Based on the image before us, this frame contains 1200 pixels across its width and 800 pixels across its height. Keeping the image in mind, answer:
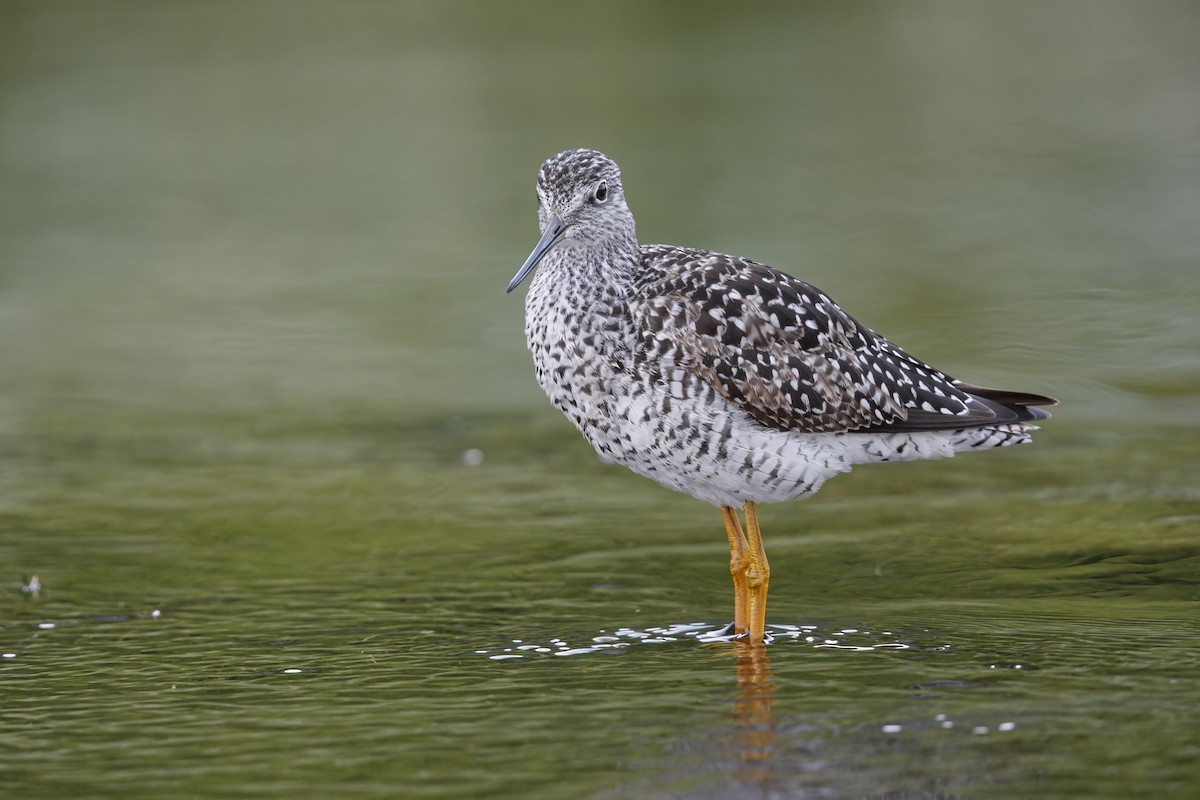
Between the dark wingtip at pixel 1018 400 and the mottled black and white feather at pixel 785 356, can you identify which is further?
the dark wingtip at pixel 1018 400

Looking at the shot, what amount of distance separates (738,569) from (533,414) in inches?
192

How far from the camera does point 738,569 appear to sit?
8.64m

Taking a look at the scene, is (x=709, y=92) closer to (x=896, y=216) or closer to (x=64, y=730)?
(x=896, y=216)

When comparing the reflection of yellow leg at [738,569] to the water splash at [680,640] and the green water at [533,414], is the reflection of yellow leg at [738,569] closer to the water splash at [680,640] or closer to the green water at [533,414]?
the water splash at [680,640]

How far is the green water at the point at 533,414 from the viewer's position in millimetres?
6742

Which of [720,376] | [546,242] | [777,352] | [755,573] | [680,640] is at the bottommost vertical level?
[680,640]

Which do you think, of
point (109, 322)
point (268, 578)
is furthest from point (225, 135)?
point (268, 578)

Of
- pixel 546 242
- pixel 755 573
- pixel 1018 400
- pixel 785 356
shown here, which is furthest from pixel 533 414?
pixel 1018 400

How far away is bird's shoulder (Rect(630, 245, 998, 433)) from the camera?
8.19 metres

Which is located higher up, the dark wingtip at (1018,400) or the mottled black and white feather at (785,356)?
the mottled black and white feather at (785,356)

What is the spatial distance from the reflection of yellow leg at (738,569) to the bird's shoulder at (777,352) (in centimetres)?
79

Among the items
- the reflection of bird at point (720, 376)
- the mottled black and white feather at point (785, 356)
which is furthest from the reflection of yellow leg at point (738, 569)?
the mottled black and white feather at point (785, 356)

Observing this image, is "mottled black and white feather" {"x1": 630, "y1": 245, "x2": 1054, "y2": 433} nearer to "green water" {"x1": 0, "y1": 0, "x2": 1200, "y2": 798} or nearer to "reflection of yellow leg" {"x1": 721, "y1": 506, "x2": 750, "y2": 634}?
"reflection of yellow leg" {"x1": 721, "y1": 506, "x2": 750, "y2": 634}

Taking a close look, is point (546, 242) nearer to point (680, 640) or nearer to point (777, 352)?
point (777, 352)
